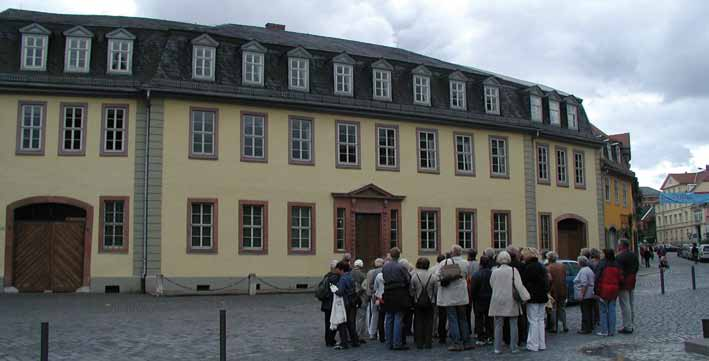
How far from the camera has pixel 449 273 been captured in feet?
40.0

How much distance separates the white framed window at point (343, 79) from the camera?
92.7ft

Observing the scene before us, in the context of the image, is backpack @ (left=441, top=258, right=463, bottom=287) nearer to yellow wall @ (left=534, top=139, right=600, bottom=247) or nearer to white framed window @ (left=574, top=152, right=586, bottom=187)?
yellow wall @ (left=534, top=139, right=600, bottom=247)

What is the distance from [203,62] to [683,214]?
114m

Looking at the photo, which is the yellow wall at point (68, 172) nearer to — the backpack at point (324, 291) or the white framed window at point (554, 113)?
the backpack at point (324, 291)

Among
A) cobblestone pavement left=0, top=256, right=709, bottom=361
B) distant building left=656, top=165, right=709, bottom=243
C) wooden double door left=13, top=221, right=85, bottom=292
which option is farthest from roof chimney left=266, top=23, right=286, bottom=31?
distant building left=656, top=165, right=709, bottom=243

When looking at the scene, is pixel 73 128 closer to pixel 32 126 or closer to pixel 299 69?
pixel 32 126

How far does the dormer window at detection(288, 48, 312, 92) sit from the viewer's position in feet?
89.9

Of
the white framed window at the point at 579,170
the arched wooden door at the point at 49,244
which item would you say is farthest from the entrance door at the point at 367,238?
the white framed window at the point at 579,170

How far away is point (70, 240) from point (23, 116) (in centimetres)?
424

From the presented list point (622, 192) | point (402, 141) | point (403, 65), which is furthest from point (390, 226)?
point (622, 192)

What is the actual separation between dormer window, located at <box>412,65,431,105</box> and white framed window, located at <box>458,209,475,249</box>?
4.69m

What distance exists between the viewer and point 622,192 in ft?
150

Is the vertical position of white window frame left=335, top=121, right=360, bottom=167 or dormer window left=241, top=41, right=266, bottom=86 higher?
dormer window left=241, top=41, right=266, bottom=86

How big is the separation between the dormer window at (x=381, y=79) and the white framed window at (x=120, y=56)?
8.94 meters
